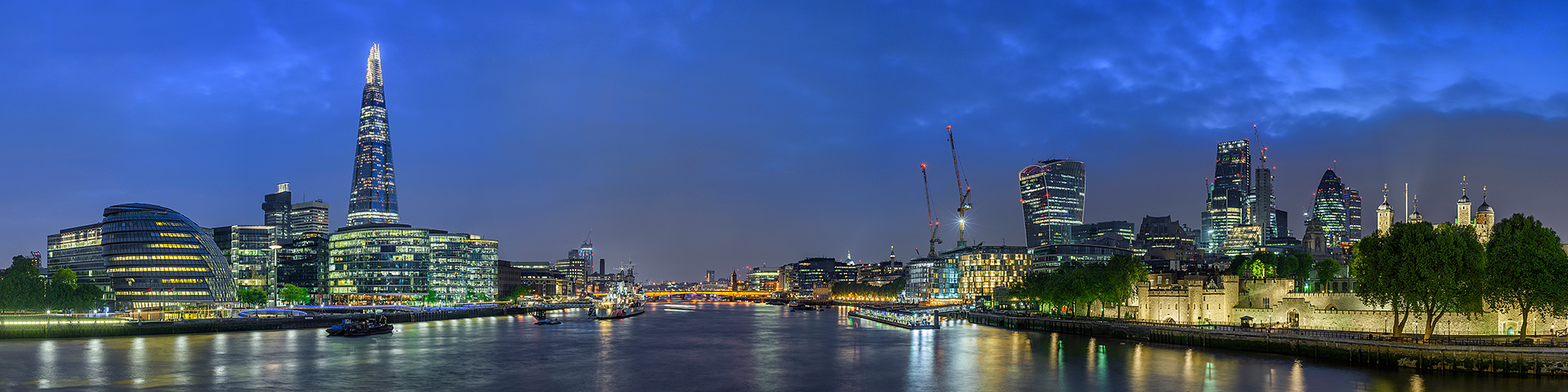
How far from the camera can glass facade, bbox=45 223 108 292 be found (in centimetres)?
15925

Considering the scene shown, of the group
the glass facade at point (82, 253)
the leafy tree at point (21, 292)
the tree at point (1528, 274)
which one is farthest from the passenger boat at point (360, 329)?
the tree at point (1528, 274)

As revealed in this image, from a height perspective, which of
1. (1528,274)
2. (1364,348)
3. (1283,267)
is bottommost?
(1364,348)

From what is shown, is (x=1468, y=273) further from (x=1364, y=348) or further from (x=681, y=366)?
(x=681, y=366)

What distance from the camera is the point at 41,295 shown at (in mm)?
114375

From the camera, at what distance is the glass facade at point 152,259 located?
144500 millimetres

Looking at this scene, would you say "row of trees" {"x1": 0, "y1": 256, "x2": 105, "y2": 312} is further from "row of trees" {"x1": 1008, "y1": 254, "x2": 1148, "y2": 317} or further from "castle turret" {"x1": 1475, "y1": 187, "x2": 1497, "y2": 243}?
"castle turret" {"x1": 1475, "y1": 187, "x2": 1497, "y2": 243}

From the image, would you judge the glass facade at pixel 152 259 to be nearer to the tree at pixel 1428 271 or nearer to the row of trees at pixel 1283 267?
the row of trees at pixel 1283 267

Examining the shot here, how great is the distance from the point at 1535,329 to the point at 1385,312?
9.60m

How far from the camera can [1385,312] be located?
256ft

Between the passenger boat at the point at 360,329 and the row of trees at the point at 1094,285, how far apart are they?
8597 cm

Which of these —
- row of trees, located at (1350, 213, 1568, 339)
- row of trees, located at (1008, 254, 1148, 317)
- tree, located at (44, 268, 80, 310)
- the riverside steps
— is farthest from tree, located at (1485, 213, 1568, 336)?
tree, located at (44, 268, 80, 310)

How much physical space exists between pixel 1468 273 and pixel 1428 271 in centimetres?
286

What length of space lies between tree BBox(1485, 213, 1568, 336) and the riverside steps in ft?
11.8

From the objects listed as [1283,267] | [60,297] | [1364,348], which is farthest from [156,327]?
[1283,267]
